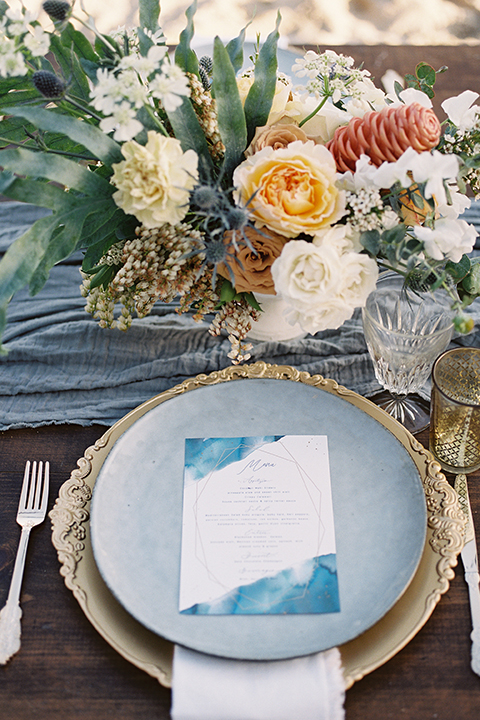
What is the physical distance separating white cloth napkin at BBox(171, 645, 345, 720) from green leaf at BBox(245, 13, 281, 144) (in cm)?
57

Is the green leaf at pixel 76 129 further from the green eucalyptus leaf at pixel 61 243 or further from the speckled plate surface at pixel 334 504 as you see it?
the speckled plate surface at pixel 334 504

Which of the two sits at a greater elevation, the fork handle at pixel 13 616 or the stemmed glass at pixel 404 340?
the stemmed glass at pixel 404 340

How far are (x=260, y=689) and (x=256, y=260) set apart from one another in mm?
435

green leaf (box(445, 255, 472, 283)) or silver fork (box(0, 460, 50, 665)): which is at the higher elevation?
green leaf (box(445, 255, 472, 283))

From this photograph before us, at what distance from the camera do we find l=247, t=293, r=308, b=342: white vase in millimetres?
777

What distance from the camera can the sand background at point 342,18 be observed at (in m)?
2.25

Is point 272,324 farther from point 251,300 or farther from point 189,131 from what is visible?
point 189,131

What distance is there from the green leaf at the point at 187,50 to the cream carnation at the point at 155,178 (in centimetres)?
14

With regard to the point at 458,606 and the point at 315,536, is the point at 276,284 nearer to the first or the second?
the point at 315,536

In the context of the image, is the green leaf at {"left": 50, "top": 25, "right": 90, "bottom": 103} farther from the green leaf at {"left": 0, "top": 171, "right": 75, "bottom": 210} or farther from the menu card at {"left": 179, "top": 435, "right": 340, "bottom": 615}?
→ the menu card at {"left": 179, "top": 435, "right": 340, "bottom": 615}

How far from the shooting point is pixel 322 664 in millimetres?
538

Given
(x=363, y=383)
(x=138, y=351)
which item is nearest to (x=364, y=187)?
(x=363, y=383)

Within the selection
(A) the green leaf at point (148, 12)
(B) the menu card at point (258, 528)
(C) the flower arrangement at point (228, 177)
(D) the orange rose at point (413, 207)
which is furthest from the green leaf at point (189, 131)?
(B) the menu card at point (258, 528)

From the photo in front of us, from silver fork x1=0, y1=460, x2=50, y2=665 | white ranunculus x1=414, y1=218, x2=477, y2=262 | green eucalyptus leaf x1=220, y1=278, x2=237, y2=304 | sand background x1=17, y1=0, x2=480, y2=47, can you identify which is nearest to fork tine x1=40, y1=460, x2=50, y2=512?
silver fork x1=0, y1=460, x2=50, y2=665
